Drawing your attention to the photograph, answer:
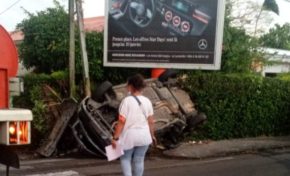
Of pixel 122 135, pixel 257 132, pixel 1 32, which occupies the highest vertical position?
pixel 1 32

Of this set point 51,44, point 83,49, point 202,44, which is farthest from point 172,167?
point 51,44

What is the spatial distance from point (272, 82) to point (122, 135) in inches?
401

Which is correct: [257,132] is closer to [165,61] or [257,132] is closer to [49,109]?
[165,61]

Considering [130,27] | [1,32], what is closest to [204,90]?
[130,27]

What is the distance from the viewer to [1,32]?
14.2 ft

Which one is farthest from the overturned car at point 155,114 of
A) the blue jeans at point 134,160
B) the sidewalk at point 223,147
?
the blue jeans at point 134,160

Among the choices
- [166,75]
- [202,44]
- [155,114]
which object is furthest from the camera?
[202,44]

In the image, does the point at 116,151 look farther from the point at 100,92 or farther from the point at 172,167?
the point at 100,92

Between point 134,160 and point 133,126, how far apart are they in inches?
20.2

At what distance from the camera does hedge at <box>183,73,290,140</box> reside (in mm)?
14367

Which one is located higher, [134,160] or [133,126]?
[133,126]

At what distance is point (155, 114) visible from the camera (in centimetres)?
1242

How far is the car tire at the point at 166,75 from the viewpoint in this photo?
546 inches

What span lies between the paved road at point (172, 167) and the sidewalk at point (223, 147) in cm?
47
